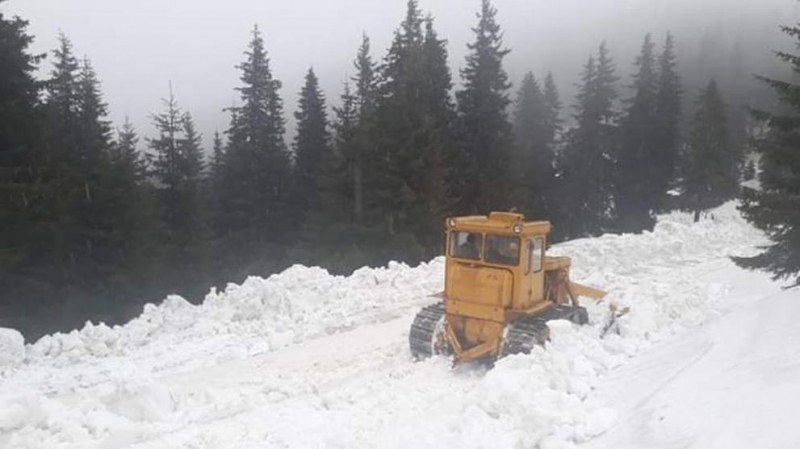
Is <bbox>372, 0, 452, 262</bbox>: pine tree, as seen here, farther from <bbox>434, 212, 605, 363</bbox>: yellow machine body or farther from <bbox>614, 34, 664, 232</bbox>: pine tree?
<bbox>614, 34, 664, 232</bbox>: pine tree

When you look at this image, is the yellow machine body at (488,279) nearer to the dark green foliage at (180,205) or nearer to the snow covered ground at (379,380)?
the snow covered ground at (379,380)

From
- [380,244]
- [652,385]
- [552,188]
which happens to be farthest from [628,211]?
[652,385]

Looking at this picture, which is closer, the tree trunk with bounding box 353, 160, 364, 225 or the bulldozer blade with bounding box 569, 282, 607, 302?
the bulldozer blade with bounding box 569, 282, 607, 302

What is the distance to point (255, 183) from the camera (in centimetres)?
3709

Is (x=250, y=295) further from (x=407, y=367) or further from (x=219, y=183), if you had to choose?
(x=219, y=183)

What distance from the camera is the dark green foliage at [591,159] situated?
140 feet

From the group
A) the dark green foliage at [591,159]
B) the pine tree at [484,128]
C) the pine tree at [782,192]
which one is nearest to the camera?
the pine tree at [782,192]

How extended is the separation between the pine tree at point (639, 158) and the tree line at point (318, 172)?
0.13m

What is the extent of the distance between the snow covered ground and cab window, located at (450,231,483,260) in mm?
1742

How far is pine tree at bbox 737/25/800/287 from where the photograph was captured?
1242 centimetres

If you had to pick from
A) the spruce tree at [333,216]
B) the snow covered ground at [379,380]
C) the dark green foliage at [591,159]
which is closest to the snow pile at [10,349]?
the snow covered ground at [379,380]

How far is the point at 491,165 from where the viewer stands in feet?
117

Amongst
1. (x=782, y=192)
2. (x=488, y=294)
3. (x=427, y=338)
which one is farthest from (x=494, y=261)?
(x=782, y=192)

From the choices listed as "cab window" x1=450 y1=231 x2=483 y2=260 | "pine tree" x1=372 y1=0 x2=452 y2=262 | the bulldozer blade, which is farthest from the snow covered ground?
"pine tree" x1=372 y1=0 x2=452 y2=262
